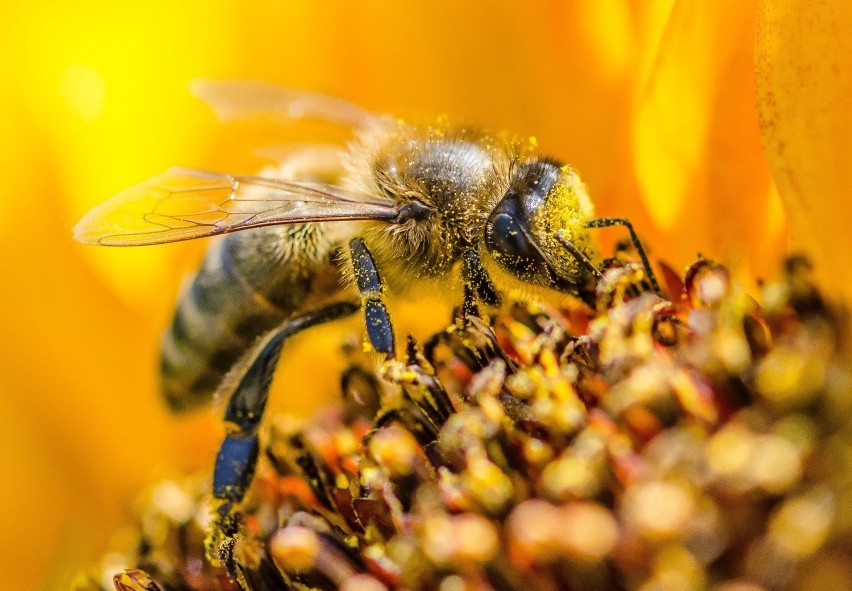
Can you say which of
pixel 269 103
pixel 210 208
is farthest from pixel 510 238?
pixel 269 103

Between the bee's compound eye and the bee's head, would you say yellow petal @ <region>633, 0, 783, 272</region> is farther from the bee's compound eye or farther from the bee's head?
the bee's compound eye

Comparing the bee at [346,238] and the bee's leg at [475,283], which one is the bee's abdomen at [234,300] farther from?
the bee's leg at [475,283]

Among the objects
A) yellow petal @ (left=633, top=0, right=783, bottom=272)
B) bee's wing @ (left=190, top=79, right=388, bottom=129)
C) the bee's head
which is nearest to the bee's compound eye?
the bee's head

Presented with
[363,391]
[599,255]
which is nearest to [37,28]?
[363,391]

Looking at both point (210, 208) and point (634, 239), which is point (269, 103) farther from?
point (634, 239)

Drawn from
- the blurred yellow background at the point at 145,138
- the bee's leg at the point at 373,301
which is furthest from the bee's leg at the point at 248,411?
the blurred yellow background at the point at 145,138

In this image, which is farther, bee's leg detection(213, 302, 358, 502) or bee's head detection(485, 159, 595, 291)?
bee's leg detection(213, 302, 358, 502)

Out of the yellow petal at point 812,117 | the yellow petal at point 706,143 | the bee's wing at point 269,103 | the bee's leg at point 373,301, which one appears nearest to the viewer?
the yellow petal at point 812,117
